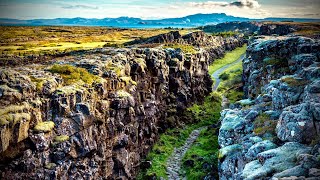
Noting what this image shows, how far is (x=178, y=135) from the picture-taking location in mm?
76438

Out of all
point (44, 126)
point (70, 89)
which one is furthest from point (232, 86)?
point (44, 126)

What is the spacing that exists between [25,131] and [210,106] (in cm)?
7044

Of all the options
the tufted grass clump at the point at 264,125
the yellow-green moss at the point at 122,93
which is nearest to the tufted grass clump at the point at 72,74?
the yellow-green moss at the point at 122,93

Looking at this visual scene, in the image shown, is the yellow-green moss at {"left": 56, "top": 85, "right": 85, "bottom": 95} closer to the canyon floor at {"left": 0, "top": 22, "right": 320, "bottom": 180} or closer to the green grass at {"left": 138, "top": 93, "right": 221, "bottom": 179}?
the canyon floor at {"left": 0, "top": 22, "right": 320, "bottom": 180}

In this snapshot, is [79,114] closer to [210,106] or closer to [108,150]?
[108,150]

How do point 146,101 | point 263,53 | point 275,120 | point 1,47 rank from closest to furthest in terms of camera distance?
1. point 275,120
2. point 146,101
3. point 263,53
4. point 1,47

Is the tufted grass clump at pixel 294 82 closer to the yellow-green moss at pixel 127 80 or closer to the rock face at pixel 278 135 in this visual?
the rock face at pixel 278 135

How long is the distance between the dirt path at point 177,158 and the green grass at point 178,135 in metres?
0.85

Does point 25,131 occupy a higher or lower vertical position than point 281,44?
lower

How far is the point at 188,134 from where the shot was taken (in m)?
78.4

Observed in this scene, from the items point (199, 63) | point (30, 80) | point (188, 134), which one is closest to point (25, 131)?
point (30, 80)

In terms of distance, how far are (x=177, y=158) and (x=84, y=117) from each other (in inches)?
1087

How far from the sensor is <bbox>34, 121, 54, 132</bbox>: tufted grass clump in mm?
38344

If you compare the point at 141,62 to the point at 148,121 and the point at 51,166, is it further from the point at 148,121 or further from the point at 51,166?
the point at 51,166
